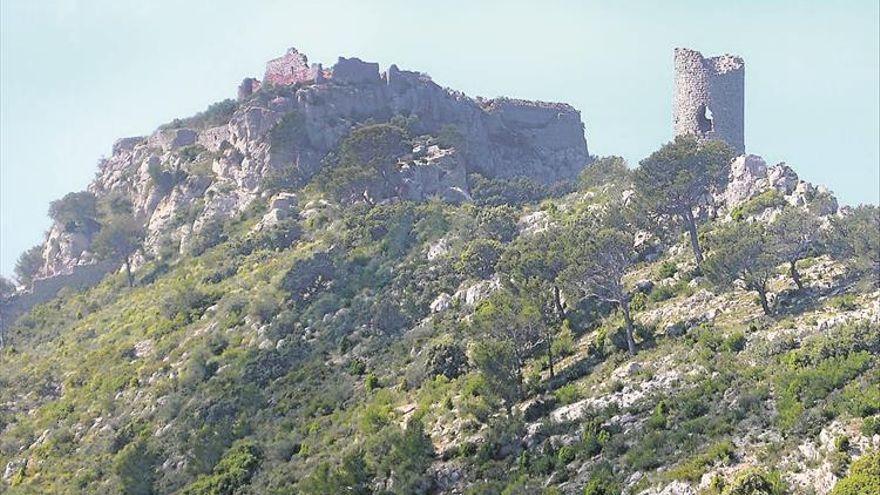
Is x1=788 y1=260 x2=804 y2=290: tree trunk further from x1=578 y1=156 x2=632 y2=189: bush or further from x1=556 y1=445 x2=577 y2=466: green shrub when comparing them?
x1=578 y1=156 x2=632 y2=189: bush

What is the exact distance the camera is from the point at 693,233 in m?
54.8

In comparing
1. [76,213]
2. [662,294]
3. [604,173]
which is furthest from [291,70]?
[662,294]

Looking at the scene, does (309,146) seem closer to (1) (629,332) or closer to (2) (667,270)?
(2) (667,270)

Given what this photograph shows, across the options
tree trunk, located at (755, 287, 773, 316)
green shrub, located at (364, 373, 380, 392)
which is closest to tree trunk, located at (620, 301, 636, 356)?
tree trunk, located at (755, 287, 773, 316)

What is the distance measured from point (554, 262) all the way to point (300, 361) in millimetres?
15748

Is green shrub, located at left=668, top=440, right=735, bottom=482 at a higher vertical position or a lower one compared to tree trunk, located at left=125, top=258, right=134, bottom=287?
lower

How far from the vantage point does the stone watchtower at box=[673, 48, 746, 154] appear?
71.2 meters

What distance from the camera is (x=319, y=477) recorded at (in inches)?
1641

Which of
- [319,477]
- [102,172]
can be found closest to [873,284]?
[319,477]

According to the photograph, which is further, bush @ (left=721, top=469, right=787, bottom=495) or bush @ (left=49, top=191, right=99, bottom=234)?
bush @ (left=49, top=191, right=99, bottom=234)

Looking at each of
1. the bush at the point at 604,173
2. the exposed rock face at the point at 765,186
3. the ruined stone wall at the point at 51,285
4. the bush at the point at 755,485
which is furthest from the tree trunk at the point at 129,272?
the bush at the point at 755,485

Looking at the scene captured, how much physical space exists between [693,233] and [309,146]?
43.7 m

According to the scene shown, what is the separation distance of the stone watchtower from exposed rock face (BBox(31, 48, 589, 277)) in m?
18.9

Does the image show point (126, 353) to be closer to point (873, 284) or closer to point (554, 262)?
point (554, 262)
